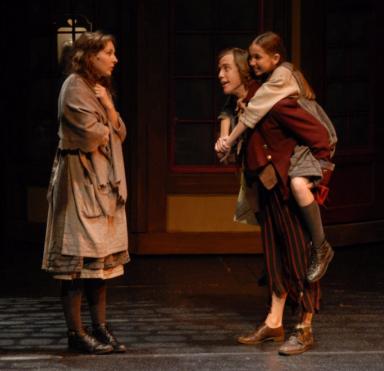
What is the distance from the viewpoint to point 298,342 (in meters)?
7.08

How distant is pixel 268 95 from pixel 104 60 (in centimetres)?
99

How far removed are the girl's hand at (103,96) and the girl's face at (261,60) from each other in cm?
91

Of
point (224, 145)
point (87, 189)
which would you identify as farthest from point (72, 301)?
point (224, 145)

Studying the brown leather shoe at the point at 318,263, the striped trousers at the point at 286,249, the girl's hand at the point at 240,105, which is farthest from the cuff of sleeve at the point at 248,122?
the brown leather shoe at the point at 318,263

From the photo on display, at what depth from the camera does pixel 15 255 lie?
10.7 m

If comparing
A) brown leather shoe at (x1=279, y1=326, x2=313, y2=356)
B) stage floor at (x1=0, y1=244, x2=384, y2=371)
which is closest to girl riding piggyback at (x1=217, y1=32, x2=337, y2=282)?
brown leather shoe at (x1=279, y1=326, x2=313, y2=356)

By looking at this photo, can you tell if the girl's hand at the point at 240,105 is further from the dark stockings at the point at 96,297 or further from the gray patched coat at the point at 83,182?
the dark stockings at the point at 96,297

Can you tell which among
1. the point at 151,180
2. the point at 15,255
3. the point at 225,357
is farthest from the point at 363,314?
the point at 15,255

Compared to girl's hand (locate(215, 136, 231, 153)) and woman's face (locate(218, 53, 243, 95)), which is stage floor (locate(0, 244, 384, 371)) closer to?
girl's hand (locate(215, 136, 231, 153))

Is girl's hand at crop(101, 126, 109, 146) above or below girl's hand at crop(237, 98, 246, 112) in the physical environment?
below

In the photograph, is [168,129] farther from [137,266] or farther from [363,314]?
[363,314]

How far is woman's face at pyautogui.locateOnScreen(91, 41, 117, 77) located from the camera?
693 cm

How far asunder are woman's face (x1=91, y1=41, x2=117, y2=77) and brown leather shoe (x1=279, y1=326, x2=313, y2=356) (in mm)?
1940

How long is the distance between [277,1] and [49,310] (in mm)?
3704
